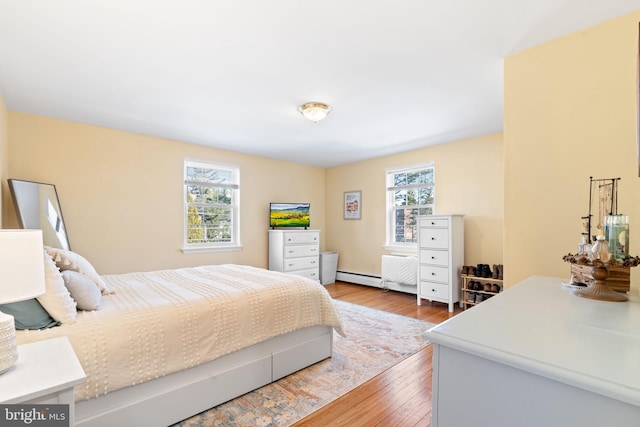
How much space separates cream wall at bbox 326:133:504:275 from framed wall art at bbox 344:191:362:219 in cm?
9

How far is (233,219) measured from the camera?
5.00 meters

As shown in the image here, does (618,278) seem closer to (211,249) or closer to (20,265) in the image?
(20,265)

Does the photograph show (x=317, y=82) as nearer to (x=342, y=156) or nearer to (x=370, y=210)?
(x=342, y=156)

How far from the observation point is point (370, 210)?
5.59 m

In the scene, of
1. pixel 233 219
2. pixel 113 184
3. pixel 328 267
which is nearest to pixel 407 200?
pixel 328 267

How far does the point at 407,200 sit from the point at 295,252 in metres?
2.12

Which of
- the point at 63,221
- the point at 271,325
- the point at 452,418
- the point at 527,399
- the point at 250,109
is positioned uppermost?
the point at 250,109

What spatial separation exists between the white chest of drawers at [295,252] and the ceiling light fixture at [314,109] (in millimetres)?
2505

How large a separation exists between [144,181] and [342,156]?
3.11 meters

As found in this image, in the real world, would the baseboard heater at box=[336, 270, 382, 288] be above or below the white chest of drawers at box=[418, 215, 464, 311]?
below

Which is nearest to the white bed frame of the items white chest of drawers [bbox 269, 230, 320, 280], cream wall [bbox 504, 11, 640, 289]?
cream wall [bbox 504, 11, 640, 289]

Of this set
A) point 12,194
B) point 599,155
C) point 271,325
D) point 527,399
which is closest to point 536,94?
point 599,155

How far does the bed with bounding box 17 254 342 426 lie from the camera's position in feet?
4.95

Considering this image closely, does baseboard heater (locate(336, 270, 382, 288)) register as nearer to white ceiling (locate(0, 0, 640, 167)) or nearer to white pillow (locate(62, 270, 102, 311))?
white ceiling (locate(0, 0, 640, 167))
